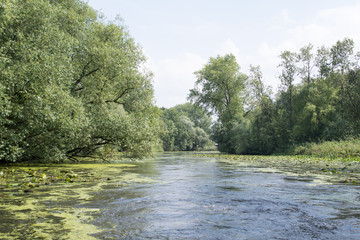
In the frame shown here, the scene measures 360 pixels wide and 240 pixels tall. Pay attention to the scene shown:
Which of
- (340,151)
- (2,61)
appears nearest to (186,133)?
(340,151)

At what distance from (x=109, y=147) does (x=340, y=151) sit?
19369 millimetres

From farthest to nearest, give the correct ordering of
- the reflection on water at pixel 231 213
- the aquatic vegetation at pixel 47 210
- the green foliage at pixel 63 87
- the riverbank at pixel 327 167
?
the green foliage at pixel 63 87
the riverbank at pixel 327 167
the reflection on water at pixel 231 213
the aquatic vegetation at pixel 47 210

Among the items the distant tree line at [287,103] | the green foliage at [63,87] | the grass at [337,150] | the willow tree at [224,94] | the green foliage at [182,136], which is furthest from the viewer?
the green foliage at [182,136]

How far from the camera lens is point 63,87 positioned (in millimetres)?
14695

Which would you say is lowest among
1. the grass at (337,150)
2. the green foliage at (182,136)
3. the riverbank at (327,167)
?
the riverbank at (327,167)

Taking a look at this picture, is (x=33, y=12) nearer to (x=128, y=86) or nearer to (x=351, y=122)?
(x=128, y=86)

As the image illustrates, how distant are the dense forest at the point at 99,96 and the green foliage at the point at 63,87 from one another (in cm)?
6

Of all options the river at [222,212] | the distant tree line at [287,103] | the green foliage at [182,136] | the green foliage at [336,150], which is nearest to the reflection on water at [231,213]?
the river at [222,212]

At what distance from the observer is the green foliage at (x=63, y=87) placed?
12.7 meters

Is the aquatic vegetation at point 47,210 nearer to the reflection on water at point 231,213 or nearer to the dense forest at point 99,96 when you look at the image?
the reflection on water at point 231,213

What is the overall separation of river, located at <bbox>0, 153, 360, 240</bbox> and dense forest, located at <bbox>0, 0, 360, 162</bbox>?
647 centimetres

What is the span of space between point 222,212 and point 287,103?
36465 mm

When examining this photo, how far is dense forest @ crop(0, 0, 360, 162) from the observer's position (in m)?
12.9

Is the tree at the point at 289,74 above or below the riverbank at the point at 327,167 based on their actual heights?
above
